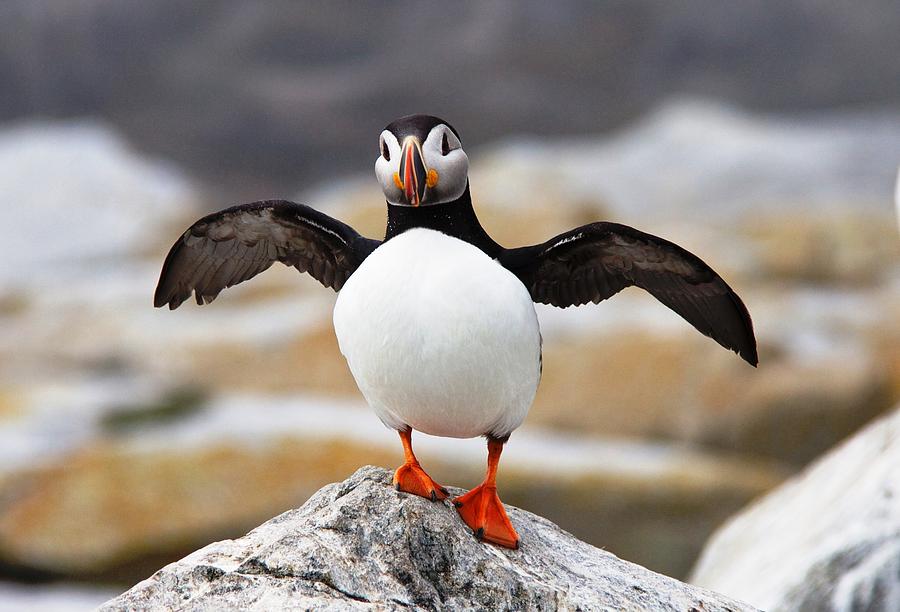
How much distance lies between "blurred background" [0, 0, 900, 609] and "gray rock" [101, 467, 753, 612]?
11.7ft

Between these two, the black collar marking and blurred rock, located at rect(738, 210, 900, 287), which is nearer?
the black collar marking

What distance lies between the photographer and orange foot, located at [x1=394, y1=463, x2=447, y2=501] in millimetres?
2158

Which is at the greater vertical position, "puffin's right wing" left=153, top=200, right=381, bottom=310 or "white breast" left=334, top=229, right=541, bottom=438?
"puffin's right wing" left=153, top=200, right=381, bottom=310

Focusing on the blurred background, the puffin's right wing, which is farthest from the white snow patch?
the puffin's right wing

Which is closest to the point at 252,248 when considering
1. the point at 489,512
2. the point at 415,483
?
the point at 415,483

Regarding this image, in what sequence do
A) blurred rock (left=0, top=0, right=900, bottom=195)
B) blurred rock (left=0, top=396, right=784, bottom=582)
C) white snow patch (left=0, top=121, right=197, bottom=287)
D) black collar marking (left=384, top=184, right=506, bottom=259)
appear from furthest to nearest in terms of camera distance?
1. blurred rock (left=0, top=0, right=900, bottom=195)
2. white snow patch (left=0, top=121, right=197, bottom=287)
3. blurred rock (left=0, top=396, right=784, bottom=582)
4. black collar marking (left=384, top=184, right=506, bottom=259)

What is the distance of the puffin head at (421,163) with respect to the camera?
1.96 meters

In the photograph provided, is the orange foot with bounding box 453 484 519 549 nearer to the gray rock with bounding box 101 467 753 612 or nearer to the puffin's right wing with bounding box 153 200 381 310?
the gray rock with bounding box 101 467 753 612

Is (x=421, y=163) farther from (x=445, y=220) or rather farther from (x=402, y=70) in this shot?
(x=402, y=70)

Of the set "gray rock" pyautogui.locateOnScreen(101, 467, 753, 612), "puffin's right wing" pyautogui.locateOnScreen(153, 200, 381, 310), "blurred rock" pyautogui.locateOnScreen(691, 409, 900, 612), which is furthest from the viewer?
"blurred rock" pyautogui.locateOnScreen(691, 409, 900, 612)

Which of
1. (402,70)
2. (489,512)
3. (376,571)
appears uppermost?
(402,70)

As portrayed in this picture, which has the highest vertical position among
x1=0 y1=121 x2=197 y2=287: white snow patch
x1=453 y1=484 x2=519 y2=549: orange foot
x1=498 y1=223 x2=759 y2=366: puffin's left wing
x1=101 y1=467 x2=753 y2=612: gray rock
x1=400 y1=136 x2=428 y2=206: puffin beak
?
x1=0 y1=121 x2=197 y2=287: white snow patch

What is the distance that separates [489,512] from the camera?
2.20 meters

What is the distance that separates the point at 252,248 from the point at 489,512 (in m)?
0.76
